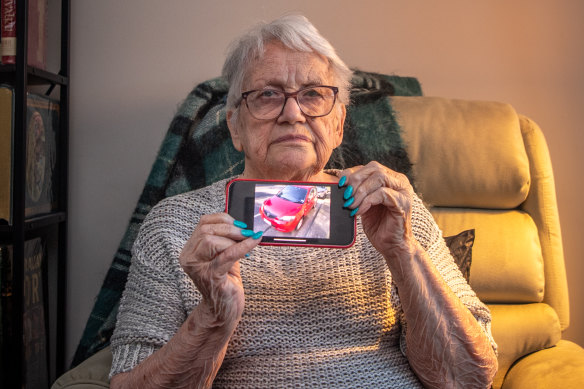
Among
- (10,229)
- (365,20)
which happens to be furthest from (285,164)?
(365,20)

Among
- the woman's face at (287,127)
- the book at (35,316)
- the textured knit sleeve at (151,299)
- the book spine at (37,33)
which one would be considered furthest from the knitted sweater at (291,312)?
the book spine at (37,33)

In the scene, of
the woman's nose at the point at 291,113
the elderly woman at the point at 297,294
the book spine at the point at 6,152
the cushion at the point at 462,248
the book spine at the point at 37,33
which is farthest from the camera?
the book spine at the point at 37,33

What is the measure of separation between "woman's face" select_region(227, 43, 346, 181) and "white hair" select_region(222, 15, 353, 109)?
14 millimetres

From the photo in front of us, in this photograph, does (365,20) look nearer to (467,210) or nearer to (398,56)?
(398,56)

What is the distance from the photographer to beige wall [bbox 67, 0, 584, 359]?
1762 mm

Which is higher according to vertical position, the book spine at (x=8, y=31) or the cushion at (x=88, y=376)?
the book spine at (x=8, y=31)

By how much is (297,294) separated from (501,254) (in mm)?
694

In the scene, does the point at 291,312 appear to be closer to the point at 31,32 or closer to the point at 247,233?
the point at 247,233

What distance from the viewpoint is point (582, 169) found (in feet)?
6.16

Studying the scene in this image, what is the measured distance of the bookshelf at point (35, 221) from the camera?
1.43 m

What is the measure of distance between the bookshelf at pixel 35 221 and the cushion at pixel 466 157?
1069 millimetres

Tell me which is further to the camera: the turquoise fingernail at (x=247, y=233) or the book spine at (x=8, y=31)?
the book spine at (x=8, y=31)

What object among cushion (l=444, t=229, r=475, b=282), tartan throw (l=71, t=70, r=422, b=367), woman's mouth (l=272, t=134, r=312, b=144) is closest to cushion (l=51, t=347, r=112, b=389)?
→ tartan throw (l=71, t=70, r=422, b=367)

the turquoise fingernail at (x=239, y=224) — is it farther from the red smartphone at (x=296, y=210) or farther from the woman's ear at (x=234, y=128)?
the woman's ear at (x=234, y=128)
